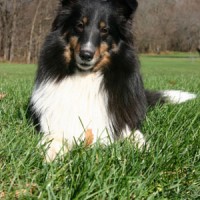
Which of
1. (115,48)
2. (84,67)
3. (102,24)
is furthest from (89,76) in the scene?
(102,24)

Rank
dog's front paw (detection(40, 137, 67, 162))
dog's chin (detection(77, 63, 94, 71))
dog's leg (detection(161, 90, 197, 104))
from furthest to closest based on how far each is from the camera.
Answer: dog's leg (detection(161, 90, 197, 104)) < dog's chin (detection(77, 63, 94, 71)) < dog's front paw (detection(40, 137, 67, 162))

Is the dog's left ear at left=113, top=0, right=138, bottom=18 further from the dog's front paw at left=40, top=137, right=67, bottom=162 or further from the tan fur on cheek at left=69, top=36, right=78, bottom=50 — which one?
the dog's front paw at left=40, top=137, right=67, bottom=162

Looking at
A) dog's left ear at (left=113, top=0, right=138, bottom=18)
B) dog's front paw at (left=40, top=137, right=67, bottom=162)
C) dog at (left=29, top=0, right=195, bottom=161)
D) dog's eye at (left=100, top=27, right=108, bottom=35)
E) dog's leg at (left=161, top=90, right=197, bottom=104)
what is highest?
dog's left ear at (left=113, top=0, right=138, bottom=18)

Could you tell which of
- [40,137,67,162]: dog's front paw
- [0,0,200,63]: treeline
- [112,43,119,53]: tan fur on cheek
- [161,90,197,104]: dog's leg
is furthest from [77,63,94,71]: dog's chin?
[0,0,200,63]: treeline

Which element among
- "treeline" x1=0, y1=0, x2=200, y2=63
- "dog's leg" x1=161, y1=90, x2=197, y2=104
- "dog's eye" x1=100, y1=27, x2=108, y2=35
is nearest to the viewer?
"dog's eye" x1=100, y1=27, x2=108, y2=35

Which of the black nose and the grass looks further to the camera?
the black nose

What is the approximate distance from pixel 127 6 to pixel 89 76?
31.5 inches

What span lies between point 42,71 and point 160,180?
71.0 inches

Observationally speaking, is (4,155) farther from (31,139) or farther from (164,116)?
(164,116)

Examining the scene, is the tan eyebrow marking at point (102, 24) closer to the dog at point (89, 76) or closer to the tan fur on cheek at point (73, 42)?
the dog at point (89, 76)

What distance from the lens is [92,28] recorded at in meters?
3.42

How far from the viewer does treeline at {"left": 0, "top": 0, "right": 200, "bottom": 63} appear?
4038cm

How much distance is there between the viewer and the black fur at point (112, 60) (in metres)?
3.48

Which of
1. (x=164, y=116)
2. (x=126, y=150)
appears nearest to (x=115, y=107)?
(x=164, y=116)
